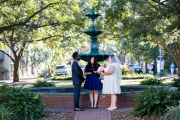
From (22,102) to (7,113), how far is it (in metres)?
0.71

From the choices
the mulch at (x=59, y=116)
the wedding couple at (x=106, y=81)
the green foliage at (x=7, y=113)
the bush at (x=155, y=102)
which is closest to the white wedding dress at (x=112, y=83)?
the wedding couple at (x=106, y=81)

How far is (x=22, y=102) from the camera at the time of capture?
6.46 meters

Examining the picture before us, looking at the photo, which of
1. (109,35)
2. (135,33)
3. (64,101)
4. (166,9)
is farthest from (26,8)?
(64,101)

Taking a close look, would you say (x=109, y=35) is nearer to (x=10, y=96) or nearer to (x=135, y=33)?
(x=135, y=33)

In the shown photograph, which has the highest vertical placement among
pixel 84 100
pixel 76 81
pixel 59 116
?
pixel 76 81

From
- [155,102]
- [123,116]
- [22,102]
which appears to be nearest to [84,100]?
[123,116]

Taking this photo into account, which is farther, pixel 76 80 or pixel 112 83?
pixel 112 83

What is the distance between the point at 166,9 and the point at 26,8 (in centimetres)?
1121

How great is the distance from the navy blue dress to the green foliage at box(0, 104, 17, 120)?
2.85 meters

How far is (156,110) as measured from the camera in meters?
6.48

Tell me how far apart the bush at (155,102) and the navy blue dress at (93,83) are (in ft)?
5.77

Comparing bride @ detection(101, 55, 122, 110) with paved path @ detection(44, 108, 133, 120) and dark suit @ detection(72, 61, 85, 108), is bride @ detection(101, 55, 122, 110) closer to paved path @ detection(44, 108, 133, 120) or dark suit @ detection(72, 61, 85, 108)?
paved path @ detection(44, 108, 133, 120)

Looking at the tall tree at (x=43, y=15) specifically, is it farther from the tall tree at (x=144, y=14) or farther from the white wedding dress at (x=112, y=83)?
the white wedding dress at (x=112, y=83)

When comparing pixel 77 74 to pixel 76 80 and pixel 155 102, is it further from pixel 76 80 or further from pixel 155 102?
pixel 155 102
